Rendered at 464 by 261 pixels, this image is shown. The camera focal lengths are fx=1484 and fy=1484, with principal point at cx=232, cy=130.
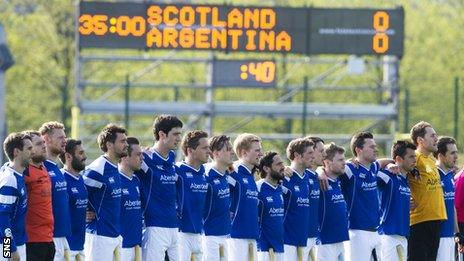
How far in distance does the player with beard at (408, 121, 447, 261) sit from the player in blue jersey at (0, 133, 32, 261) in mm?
5753

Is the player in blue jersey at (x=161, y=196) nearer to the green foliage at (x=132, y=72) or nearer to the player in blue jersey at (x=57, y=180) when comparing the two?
the player in blue jersey at (x=57, y=180)

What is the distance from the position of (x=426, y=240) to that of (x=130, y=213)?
4.22m

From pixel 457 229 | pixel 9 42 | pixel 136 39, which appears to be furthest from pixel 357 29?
pixel 9 42

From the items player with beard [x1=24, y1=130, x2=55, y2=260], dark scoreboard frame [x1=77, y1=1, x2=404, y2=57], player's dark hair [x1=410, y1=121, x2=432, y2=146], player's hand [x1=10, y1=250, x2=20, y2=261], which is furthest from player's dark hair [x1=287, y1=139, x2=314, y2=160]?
dark scoreboard frame [x1=77, y1=1, x2=404, y2=57]

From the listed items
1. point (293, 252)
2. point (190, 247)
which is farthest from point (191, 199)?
point (293, 252)

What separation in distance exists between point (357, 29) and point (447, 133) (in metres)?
2.90

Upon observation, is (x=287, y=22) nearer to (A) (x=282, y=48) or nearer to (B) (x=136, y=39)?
(A) (x=282, y=48)

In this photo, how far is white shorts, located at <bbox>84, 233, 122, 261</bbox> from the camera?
1577 centimetres

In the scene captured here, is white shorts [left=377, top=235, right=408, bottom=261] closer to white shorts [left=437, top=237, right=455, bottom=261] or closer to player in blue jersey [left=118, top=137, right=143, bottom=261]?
white shorts [left=437, top=237, right=455, bottom=261]

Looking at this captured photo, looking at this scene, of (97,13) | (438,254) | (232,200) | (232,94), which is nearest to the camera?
(232,200)

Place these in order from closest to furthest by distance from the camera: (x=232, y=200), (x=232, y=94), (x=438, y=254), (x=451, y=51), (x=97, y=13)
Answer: (x=232, y=200) → (x=438, y=254) → (x=97, y=13) → (x=232, y=94) → (x=451, y=51)

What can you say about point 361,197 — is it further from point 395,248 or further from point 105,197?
point 105,197

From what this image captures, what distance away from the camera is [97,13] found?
94.1 ft

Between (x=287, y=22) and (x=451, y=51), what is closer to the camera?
(x=287, y=22)
